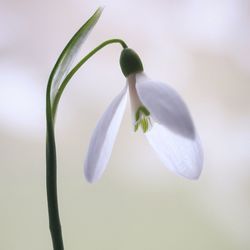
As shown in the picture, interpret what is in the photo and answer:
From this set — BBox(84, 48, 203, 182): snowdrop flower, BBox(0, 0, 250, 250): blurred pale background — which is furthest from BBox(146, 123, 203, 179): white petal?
BBox(0, 0, 250, 250): blurred pale background

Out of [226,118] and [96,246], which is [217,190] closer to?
[226,118]

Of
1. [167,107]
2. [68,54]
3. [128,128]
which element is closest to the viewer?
[167,107]

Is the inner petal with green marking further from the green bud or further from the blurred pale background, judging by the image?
the blurred pale background

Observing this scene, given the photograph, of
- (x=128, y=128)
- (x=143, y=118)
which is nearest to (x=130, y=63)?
(x=143, y=118)

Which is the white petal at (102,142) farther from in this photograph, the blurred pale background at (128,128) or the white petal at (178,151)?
the blurred pale background at (128,128)

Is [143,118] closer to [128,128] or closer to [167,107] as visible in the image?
[167,107]

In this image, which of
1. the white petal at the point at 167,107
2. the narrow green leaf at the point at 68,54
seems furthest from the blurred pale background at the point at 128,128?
the white petal at the point at 167,107
